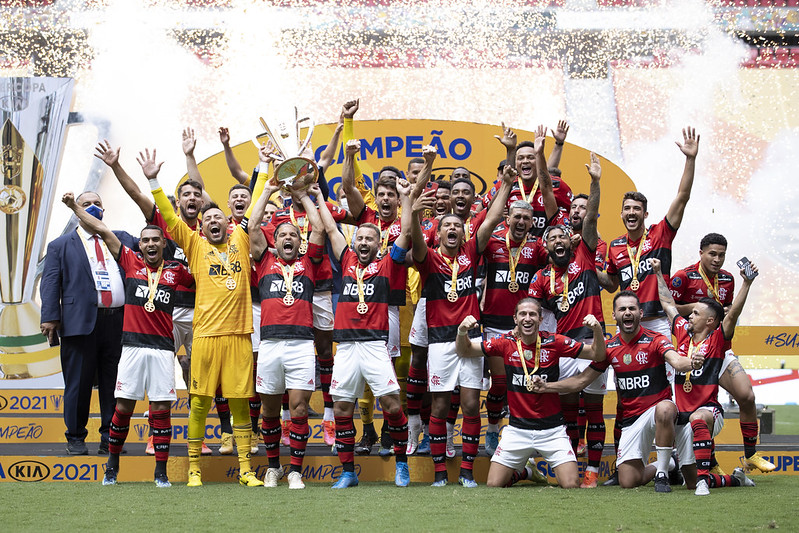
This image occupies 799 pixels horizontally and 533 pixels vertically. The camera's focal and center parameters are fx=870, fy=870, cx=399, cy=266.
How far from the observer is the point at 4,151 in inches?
363

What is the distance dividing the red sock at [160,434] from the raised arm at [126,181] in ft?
4.11

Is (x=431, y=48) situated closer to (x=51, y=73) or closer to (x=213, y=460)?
(x=51, y=73)

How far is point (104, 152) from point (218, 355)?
149 cm

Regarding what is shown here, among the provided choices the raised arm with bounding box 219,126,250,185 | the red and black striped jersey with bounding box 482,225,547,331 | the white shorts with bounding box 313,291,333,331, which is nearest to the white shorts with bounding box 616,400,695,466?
the red and black striped jersey with bounding box 482,225,547,331

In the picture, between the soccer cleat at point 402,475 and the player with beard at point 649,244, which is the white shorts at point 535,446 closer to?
the soccer cleat at point 402,475

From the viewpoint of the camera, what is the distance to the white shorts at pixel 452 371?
5355 millimetres

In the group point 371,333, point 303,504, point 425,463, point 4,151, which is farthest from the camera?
point 4,151

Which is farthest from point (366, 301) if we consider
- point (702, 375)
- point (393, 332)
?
point (702, 375)

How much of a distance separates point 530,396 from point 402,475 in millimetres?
924

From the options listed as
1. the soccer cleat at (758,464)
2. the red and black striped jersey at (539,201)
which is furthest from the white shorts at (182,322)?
the soccer cleat at (758,464)

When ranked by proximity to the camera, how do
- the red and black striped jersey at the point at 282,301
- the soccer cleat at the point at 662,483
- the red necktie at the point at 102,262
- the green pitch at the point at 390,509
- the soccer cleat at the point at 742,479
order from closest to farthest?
the green pitch at the point at 390,509 → the soccer cleat at the point at 662,483 → the soccer cleat at the point at 742,479 → the red and black striped jersey at the point at 282,301 → the red necktie at the point at 102,262

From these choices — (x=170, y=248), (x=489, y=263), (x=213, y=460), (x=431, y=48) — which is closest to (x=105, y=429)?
(x=213, y=460)

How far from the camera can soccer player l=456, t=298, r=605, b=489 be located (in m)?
5.23

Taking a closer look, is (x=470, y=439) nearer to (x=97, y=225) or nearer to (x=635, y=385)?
(x=635, y=385)
